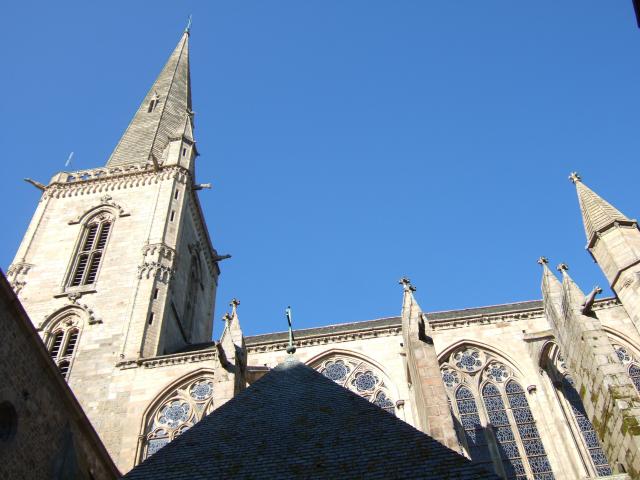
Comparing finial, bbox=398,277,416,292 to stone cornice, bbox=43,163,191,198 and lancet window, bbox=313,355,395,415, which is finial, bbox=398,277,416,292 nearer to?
lancet window, bbox=313,355,395,415

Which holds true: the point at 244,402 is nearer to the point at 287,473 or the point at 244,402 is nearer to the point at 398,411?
the point at 287,473

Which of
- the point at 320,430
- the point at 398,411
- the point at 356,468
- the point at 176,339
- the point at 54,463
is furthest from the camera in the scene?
the point at 176,339

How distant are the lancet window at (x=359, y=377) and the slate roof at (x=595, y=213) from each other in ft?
20.6

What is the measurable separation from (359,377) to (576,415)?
5226mm

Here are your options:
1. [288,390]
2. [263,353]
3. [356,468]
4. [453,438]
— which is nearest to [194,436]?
[288,390]

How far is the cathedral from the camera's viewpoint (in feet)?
38.9

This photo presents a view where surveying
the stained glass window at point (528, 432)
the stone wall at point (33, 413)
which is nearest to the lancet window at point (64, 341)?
the stone wall at point (33, 413)

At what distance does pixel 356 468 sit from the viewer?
655cm

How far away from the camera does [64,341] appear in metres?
19.0

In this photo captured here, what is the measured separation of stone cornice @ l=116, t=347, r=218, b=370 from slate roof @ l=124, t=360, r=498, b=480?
7.73 m

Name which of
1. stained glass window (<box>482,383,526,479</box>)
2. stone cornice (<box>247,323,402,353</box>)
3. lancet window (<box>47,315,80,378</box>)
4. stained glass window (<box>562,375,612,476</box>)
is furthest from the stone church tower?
stained glass window (<box>562,375,612,476</box>)

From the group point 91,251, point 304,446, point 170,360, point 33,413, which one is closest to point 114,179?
point 91,251

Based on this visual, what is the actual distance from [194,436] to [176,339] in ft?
44.6

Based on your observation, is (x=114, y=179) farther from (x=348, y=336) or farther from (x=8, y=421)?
(x=8, y=421)
